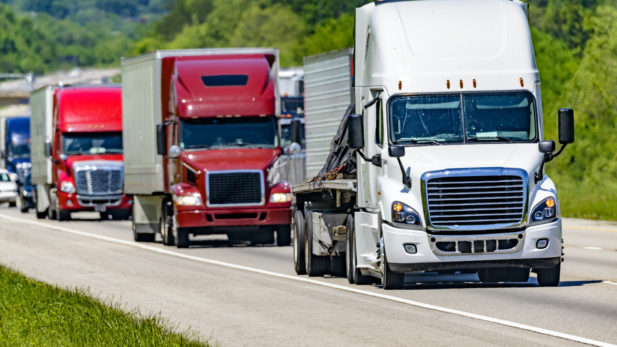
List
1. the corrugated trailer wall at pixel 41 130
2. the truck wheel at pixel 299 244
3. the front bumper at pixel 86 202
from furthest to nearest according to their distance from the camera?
the corrugated trailer wall at pixel 41 130 < the front bumper at pixel 86 202 < the truck wheel at pixel 299 244

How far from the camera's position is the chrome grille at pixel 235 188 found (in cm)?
2820

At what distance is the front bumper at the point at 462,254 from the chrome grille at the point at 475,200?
0.57ft

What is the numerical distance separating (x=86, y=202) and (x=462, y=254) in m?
27.5

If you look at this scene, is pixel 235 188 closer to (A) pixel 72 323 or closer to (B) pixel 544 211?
(B) pixel 544 211

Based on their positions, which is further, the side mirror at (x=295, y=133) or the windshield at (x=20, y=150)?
the windshield at (x=20, y=150)

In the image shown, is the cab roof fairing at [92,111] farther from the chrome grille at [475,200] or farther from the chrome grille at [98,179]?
the chrome grille at [475,200]

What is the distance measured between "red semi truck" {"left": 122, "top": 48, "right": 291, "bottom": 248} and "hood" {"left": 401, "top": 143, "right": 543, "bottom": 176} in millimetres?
11106

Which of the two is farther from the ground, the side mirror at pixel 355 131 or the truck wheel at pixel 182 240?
the side mirror at pixel 355 131

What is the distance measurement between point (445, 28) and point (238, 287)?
13.5 ft

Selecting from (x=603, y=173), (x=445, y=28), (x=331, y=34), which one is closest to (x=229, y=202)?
(x=445, y=28)

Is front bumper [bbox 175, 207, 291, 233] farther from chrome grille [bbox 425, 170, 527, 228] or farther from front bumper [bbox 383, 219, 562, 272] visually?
chrome grille [bbox 425, 170, 527, 228]

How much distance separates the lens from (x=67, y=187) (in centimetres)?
4316

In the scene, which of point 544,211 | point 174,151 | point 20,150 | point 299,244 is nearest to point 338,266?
point 299,244

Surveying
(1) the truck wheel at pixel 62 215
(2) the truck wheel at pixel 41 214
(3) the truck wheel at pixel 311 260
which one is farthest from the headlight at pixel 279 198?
(2) the truck wheel at pixel 41 214
